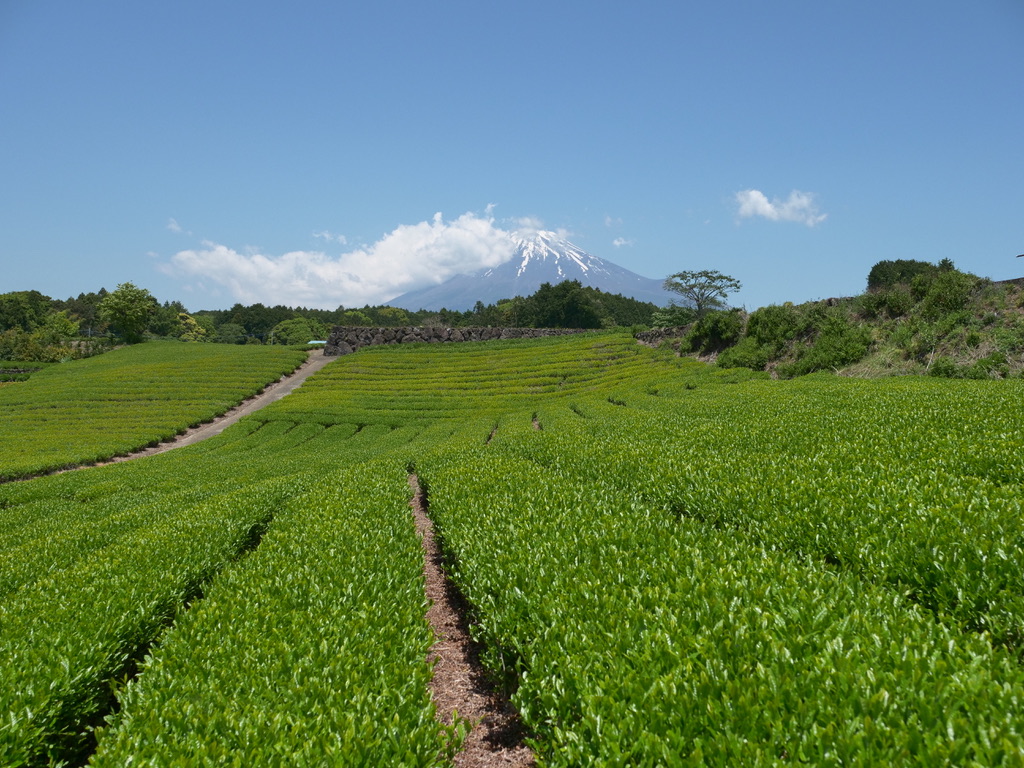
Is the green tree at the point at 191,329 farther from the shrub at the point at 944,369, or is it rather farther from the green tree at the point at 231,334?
the shrub at the point at 944,369

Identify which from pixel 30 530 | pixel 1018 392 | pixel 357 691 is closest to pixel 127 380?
pixel 30 530

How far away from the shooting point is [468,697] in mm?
5855

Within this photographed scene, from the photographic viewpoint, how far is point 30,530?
1320 cm

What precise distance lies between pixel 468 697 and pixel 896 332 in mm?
31750

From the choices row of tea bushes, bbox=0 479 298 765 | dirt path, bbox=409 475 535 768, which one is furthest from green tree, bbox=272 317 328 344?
dirt path, bbox=409 475 535 768

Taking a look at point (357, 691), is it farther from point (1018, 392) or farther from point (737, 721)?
point (1018, 392)

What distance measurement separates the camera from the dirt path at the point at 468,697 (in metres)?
4.80

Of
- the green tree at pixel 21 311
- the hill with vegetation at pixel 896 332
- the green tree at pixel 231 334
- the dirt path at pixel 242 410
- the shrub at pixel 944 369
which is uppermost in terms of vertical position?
the green tree at pixel 21 311

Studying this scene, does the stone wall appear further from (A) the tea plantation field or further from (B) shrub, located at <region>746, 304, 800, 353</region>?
(A) the tea plantation field

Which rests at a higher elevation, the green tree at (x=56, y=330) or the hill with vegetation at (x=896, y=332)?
the green tree at (x=56, y=330)

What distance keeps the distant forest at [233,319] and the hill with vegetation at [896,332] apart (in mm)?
47749

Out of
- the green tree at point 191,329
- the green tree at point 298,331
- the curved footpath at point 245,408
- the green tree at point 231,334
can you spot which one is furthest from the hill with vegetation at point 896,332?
the green tree at point 191,329

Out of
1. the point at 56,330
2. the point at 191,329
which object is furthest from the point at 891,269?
the point at 191,329

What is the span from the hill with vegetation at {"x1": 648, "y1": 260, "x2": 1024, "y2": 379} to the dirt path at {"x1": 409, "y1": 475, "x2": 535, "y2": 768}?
26.3 m
